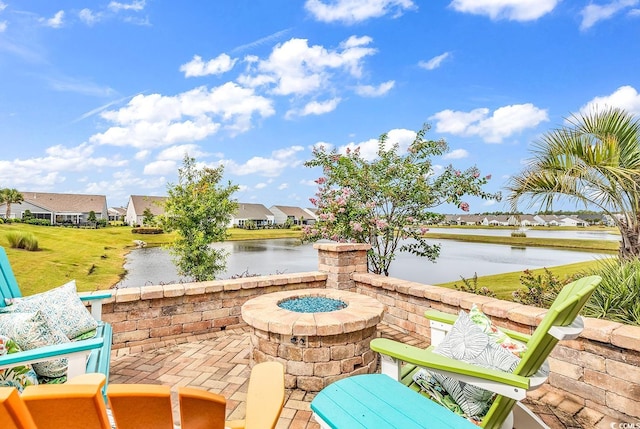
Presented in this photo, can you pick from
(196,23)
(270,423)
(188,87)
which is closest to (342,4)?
(196,23)

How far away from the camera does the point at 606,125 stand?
548 centimetres

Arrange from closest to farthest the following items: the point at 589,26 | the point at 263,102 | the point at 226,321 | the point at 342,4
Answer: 1. the point at 226,321
2. the point at 342,4
3. the point at 589,26
4. the point at 263,102

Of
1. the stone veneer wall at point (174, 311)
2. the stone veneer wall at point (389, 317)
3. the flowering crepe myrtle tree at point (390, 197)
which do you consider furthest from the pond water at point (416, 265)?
the stone veneer wall at point (174, 311)

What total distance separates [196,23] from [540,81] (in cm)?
896

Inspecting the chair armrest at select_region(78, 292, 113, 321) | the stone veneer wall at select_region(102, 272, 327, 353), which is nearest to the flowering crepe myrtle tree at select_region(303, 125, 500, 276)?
the stone veneer wall at select_region(102, 272, 327, 353)

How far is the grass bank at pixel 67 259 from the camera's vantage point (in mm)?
11000

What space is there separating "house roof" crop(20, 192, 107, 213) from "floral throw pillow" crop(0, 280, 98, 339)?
82.9 feet

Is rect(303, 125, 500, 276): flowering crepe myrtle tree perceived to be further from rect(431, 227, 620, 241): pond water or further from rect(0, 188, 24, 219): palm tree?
rect(0, 188, 24, 219): palm tree

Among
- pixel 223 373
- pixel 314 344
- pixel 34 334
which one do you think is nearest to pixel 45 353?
pixel 34 334

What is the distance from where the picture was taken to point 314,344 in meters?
3.21

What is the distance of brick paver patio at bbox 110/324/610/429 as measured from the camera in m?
2.69

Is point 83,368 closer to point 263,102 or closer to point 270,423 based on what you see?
point 270,423

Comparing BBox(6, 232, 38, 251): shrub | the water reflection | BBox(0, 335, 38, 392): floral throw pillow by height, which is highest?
BBox(6, 232, 38, 251): shrub

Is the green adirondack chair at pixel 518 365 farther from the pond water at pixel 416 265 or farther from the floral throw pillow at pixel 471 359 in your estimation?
the pond water at pixel 416 265
